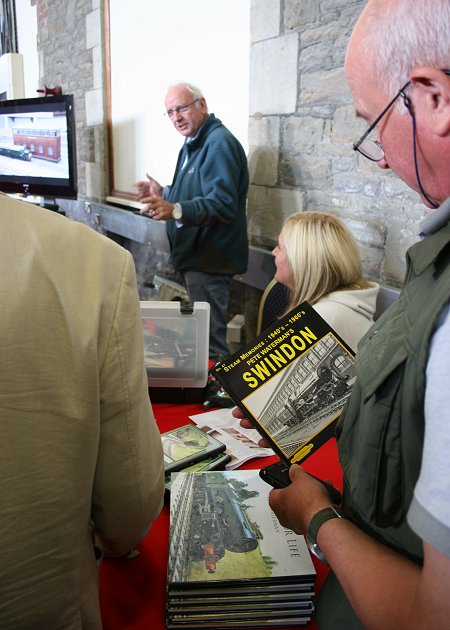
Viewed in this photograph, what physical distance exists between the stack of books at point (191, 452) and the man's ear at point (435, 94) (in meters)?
0.89

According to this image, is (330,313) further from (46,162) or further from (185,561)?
(46,162)

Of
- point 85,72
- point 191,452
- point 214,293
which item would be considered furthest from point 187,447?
point 85,72

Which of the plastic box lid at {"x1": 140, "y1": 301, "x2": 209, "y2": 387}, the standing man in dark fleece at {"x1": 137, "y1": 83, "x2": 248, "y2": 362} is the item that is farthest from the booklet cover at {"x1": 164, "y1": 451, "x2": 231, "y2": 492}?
the standing man in dark fleece at {"x1": 137, "y1": 83, "x2": 248, "y2": 362}

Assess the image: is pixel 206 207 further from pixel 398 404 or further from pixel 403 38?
pixel 398 404

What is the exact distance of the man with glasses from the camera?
494 millimetres

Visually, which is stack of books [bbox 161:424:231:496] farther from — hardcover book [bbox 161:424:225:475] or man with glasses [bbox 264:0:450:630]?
man with glasses [bbox 264:0:450:630]

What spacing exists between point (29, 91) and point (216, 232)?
5.63m

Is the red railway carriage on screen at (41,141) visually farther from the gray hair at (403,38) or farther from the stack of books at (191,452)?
the gray hair at (403,38)

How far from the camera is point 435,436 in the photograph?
1.60ft

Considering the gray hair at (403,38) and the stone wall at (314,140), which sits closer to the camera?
the gray hair at (403,38)

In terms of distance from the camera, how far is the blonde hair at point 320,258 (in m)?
2.02

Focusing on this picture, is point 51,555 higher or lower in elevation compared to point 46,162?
lower

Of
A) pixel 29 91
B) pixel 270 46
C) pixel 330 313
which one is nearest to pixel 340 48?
pixel 270 46

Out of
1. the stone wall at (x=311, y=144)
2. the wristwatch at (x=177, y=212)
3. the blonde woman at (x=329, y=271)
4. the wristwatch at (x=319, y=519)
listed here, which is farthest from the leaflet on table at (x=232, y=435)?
the wristwatch at (x=177, y=212)
